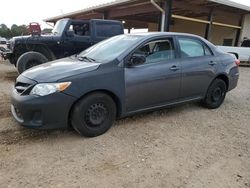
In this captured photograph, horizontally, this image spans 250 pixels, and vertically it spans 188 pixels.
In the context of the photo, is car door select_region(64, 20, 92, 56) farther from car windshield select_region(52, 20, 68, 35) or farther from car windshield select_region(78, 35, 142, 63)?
car windshield select_region(78, 35, 142, 63)

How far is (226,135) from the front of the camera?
4023 millimetres

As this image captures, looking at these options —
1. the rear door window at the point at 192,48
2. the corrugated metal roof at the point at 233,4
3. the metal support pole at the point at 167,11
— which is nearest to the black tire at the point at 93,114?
the rear door window at the point at 192,48

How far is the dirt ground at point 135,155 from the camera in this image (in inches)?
108

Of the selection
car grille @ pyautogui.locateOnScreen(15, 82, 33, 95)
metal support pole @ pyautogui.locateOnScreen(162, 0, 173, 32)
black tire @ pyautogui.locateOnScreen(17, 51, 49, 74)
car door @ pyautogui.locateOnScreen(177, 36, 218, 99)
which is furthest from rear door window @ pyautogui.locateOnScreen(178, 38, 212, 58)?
metal support pole @ pyautogui.locateOnScreen(162, 0, 173, 32)

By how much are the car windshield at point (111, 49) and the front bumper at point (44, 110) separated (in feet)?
3.20

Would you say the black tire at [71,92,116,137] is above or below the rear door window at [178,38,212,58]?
below

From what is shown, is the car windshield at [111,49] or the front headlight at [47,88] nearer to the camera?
the front headlight at [47,88]

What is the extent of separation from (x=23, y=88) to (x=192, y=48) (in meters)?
3.12

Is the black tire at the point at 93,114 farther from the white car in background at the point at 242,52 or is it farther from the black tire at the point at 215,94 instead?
the white car in background at the point at 242,52

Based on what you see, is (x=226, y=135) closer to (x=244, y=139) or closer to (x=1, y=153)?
(x=244, y=139)

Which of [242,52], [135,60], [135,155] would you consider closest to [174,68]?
[135,60]

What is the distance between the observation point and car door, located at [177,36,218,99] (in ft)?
15.0

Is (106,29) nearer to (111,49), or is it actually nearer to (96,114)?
(111,49)

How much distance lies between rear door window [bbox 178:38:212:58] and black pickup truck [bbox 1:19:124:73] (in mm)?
4353
